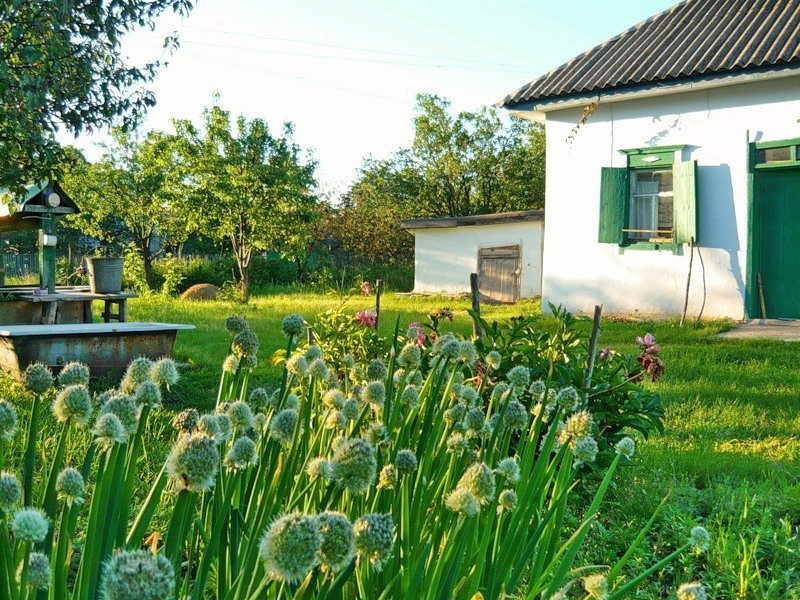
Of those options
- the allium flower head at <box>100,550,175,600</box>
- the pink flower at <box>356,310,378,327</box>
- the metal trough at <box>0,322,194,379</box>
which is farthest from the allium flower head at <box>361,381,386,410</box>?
the metal trough at <box>0,322,194,379</box>

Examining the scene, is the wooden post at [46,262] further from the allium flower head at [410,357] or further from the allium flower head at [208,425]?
the allium flower head at [208,425]

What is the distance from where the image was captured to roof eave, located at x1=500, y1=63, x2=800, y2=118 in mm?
9633

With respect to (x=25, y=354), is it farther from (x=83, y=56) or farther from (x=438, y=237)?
(x=438, y=237)

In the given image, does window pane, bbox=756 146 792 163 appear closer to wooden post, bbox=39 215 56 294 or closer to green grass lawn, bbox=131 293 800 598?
green grass lawn, bbox=131 293 800 598

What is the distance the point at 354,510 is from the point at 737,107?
10265 mm

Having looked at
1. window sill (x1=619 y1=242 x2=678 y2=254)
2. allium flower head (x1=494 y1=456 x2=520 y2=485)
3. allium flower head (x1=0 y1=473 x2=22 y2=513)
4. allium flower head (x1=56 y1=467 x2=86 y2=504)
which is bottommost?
allium flower head (x1=494 y1=456 x2=520 y2=485)

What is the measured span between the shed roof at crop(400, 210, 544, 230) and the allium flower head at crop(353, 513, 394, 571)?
55.5 feet

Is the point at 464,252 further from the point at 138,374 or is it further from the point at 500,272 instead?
the point at 138,374

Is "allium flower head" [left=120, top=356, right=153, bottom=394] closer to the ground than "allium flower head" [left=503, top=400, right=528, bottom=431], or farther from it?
farther from it

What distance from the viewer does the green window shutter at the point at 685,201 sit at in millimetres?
10570

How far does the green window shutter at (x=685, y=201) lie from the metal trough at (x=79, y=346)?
7203mm

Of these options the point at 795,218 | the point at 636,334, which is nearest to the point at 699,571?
the point at 636,334

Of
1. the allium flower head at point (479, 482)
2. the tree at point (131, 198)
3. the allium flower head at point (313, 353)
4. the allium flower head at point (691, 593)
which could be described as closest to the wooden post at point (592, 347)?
the allium flower head at point (313, 353)

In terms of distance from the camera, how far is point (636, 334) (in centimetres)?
942
